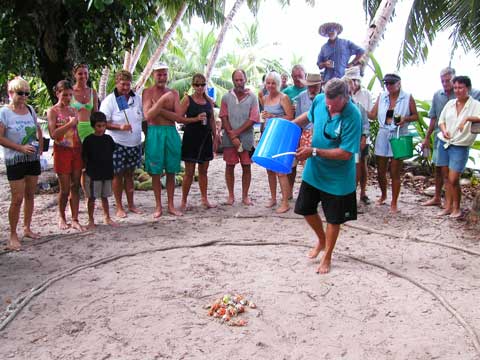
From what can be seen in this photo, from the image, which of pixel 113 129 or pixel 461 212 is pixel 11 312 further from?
pixel 461 212

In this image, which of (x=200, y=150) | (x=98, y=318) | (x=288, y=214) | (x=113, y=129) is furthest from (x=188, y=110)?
(x=98, y=318)

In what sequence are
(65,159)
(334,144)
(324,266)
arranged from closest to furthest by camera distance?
(334,144)
(324,266)
(65,159)

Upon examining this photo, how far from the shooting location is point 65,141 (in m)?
5.27

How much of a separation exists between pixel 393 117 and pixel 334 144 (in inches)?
93.3

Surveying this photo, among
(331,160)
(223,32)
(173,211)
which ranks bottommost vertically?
(173,211)

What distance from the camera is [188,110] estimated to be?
622cm

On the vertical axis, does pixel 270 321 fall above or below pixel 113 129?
below

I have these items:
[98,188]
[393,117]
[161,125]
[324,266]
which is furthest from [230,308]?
[393,117]

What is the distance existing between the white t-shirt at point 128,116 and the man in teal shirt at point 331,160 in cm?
240

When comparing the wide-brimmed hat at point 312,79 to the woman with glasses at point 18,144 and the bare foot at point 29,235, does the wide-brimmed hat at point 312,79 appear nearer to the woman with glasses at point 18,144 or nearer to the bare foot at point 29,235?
the woman with glasses at point 18,144

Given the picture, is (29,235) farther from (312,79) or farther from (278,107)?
(312,79)

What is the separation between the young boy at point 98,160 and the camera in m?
5.43

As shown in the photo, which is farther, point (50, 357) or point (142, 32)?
point (142, 32)

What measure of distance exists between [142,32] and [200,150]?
1.64 m
